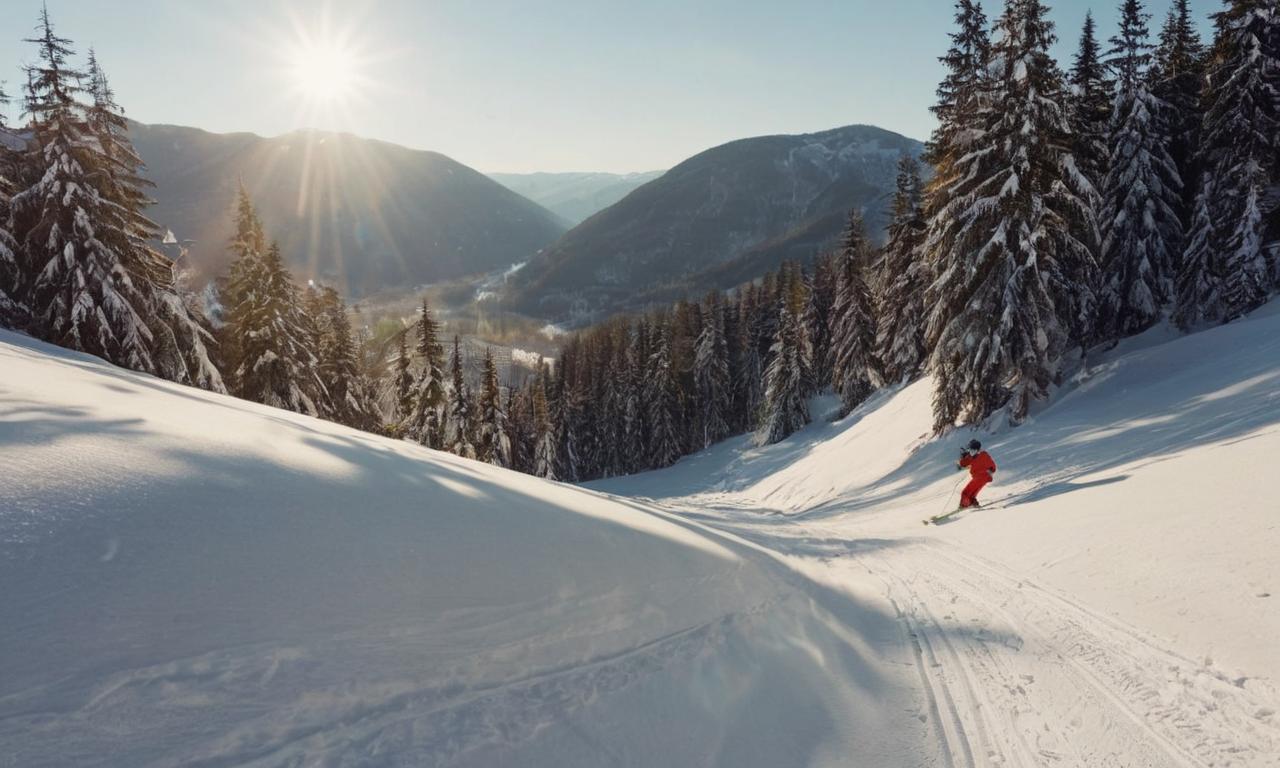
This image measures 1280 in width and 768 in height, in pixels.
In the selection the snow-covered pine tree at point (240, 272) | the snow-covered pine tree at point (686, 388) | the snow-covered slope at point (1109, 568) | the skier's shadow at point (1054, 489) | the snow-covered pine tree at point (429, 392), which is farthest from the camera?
the snow-covered pine tree at point (686, 388)

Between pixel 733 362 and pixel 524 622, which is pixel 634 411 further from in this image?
pixel 524 622

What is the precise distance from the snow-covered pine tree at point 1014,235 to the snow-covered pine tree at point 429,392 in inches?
953

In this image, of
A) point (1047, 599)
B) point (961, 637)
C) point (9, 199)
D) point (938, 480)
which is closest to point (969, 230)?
point (938, 480)

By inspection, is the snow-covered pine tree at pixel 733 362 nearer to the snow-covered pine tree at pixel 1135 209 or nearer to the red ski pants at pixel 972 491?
the snow-covered pine tree at pixel 1135 209

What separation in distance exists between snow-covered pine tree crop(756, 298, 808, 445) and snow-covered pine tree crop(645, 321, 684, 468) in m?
14.4

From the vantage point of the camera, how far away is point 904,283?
31.5 metres

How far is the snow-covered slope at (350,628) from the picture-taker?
9.60 ft

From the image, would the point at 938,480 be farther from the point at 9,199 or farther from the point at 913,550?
the point at 9,199

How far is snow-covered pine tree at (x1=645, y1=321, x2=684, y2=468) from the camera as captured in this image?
57.4 metres

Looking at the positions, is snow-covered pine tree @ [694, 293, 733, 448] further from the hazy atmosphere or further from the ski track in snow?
the ski track in snow

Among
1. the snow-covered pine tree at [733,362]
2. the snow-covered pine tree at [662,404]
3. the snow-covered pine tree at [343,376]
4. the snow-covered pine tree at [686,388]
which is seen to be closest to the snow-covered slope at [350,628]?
the snow-covered pine tree at [343,376]

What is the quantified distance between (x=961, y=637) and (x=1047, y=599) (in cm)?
168

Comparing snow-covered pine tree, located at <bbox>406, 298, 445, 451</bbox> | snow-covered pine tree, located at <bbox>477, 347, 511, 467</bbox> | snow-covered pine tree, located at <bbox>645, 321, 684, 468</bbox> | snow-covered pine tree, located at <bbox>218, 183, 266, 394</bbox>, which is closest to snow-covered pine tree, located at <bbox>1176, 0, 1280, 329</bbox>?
snow-covered pine tree, located at <bbox>477, 347, 511, 467</bbox>

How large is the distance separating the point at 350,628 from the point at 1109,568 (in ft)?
28.1
